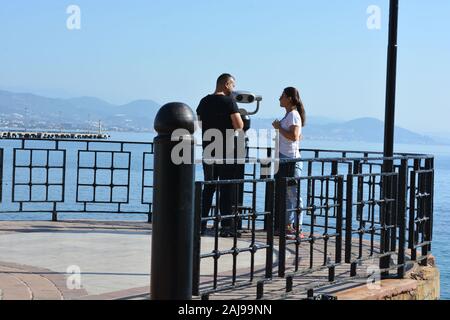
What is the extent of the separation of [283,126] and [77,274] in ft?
10.9

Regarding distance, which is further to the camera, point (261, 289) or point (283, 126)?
point (283, 126)

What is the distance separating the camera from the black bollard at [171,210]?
4.43 m

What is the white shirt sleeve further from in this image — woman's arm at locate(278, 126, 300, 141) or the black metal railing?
the black metal railing

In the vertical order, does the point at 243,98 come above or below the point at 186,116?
above

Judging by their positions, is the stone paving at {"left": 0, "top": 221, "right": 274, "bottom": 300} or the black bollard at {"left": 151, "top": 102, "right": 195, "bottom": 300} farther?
the stone paving at {"left": 0, "top": 221, "right": 274, "bottom": 300}

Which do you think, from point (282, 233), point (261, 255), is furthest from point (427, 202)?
point (282, 233)

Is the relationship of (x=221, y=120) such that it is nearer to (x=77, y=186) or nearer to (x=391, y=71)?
(x=391, y=71)

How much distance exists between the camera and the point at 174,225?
4422 mm

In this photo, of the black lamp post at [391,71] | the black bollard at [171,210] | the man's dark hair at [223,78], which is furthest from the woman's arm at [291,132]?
the black bollard at [171,210]

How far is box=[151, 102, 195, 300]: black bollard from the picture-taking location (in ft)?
14.5

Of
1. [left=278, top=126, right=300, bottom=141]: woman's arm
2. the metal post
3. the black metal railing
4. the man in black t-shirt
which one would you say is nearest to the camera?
the metal post

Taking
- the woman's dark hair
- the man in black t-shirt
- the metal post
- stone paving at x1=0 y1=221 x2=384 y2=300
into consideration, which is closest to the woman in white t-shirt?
the woman's dark hair

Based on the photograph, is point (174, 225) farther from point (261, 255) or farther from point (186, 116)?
point (261, 255)

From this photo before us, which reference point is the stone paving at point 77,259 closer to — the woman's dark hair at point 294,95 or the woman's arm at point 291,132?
the woman's arm at point 291,132
